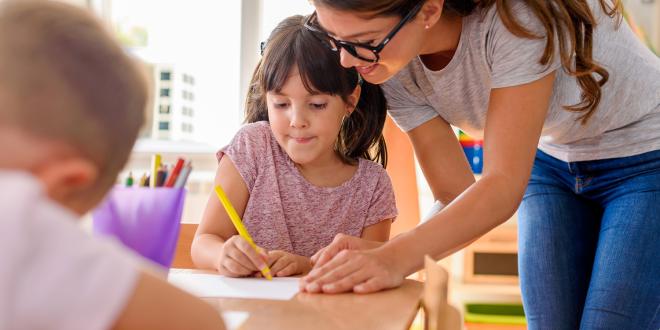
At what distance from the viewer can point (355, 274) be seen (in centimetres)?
105

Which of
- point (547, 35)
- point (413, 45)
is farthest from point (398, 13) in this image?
point (547, 35)

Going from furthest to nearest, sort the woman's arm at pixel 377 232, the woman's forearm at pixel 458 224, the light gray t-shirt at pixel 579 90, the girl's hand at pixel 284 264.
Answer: the woman's arm at pixel 377 232 < the light gray t-shirt at pixel 579 90 < the girl's hand at pixel 284 264 < the woman's forearm at pixel 458 224

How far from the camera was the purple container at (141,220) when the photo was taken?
0.79 m

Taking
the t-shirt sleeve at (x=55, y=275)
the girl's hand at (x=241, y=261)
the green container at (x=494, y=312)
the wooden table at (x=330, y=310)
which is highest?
the t-shirt sleeve at (x=55, y=275)

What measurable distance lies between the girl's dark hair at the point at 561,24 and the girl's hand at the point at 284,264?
0.42 metres

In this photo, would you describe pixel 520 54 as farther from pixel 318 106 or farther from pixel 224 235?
pixel 224 235

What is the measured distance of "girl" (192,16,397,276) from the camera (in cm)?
156

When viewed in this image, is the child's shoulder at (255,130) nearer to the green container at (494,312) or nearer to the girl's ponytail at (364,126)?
the girl's ponytail at (364,126)

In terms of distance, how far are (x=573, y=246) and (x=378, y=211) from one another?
0.43 meters

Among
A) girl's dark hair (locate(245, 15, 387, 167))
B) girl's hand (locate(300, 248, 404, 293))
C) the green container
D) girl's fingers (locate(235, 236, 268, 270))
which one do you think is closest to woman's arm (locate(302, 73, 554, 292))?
girl's hand (locate(300, 248, 404, 293))

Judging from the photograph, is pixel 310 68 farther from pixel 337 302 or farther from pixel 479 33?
pixel 337 302

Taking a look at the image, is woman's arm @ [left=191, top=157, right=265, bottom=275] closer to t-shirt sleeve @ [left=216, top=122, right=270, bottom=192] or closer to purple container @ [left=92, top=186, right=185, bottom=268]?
t-shirt sleeve @ [left=216, top=122, right=270, bottom=192]

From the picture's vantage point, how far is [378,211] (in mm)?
1648

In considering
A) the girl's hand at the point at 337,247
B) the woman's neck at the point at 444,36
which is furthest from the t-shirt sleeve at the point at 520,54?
the girl's hand at the point at 337,247
